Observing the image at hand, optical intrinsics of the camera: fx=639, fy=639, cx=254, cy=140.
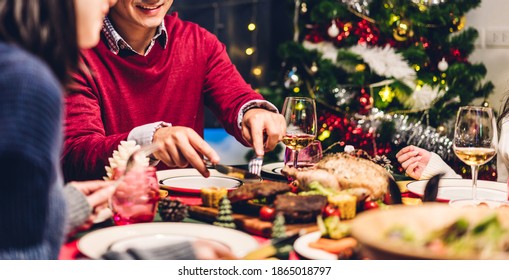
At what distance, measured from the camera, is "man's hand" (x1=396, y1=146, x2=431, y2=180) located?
4.90ft

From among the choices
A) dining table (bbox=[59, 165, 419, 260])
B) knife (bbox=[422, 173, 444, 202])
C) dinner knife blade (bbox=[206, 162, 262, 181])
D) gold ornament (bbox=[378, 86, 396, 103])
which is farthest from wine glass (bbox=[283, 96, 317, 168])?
gold ornament (bbox=[378, 86, 396, 103])

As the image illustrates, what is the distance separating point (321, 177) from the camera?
1.16 meters

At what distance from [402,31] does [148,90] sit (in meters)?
1.48

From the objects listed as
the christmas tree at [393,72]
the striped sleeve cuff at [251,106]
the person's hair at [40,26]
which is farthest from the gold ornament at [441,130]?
the person's hair at [40,26]

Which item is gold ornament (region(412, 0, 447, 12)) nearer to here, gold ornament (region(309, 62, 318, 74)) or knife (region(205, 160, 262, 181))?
gold ornament (region(309, 62, 318, 74))

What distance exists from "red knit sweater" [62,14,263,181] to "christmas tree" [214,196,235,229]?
1.94 feet

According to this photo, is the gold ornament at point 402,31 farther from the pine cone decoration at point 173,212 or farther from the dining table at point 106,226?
the pine cone decoration at point 173,212

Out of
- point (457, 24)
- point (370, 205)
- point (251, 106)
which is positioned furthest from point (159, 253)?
point (457, 24)

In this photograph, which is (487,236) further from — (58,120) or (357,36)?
(357,36)

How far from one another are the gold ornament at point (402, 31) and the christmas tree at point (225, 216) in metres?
2.10

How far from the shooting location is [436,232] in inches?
30.3

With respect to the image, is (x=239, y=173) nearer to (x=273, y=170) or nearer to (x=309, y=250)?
(x=273, y=170)
